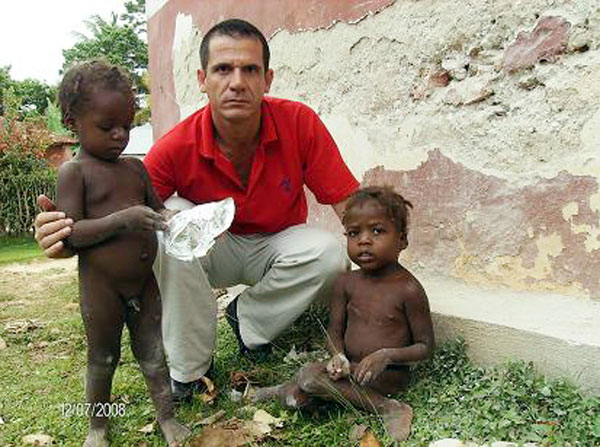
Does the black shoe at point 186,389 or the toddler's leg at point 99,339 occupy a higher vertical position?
the toddler's leg at point 99,339

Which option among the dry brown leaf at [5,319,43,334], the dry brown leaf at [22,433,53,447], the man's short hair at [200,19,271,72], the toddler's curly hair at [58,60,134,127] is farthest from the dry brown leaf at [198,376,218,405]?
the dry brown leaf at [5,319,43,334]

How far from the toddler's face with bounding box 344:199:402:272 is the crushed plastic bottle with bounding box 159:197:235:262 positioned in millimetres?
489

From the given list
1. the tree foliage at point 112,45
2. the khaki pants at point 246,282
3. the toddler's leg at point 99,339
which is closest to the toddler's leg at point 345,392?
the khaki pants at point 246,282

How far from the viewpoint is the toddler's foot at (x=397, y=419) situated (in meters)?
2.04

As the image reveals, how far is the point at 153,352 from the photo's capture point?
2199mm

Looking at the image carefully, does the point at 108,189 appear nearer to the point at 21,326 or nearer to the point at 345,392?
the point at 345,392

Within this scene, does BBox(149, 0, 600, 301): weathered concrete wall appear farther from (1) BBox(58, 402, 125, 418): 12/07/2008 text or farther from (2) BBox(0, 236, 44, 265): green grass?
(2) BBox(0, 236, 44, 265): green grass

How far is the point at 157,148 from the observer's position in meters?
2.65

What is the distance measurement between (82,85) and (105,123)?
0.43 ft

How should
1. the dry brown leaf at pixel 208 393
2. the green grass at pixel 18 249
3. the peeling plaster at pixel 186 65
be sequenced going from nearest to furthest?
the dry brown leaf at pixel 208 393 → the peeling plaster at pixel 186 65 → the green grass at pixel 18 249

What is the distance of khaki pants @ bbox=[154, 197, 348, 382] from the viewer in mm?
2512

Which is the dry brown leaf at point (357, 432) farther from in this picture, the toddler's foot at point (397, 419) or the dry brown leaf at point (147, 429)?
the dry brown leaf at point (147, 429)

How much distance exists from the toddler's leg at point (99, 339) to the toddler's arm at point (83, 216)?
160 mm

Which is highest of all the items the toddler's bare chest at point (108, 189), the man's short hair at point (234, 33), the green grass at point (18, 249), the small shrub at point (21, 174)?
the man's short hair at point (234, 33)
